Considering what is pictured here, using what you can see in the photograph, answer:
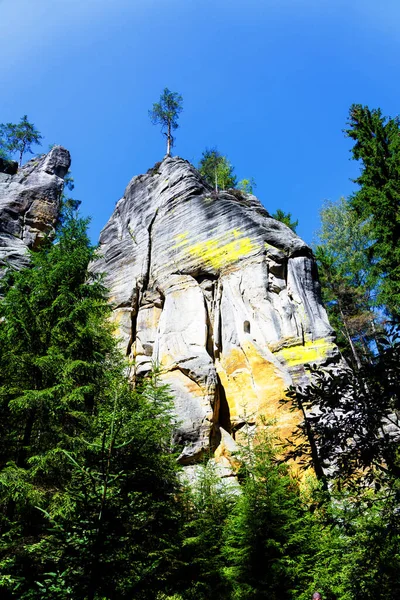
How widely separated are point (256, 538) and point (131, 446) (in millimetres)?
3360

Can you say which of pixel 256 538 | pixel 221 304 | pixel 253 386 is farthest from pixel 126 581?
pixel 221 304

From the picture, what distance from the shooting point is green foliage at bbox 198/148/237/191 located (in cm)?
3456

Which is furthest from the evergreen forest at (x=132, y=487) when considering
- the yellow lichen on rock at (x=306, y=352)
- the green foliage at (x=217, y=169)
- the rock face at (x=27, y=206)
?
the green foliage at (x=217, y=169)

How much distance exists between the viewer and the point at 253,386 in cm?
1608

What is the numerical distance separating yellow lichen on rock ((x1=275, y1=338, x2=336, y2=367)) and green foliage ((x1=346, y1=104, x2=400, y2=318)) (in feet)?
10.6

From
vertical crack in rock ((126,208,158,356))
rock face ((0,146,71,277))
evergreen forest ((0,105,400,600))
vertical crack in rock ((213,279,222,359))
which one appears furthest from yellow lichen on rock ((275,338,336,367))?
rock face ((0,146,71,277))

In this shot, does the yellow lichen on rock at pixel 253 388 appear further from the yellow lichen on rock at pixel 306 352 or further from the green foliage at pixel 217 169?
the green foliage at pixel 217 169

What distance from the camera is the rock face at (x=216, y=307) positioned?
15578mm

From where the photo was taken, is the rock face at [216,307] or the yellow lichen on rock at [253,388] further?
the rock face at [216,307]

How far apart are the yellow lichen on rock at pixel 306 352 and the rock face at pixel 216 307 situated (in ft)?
0.13

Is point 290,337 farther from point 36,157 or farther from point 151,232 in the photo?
point 36,157

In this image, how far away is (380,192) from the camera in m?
13.7

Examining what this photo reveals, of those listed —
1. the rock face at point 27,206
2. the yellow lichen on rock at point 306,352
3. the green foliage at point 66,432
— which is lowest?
the green foliage at point 66,432

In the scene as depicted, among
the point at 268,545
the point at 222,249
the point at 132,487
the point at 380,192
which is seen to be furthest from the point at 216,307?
the point at 268,545
